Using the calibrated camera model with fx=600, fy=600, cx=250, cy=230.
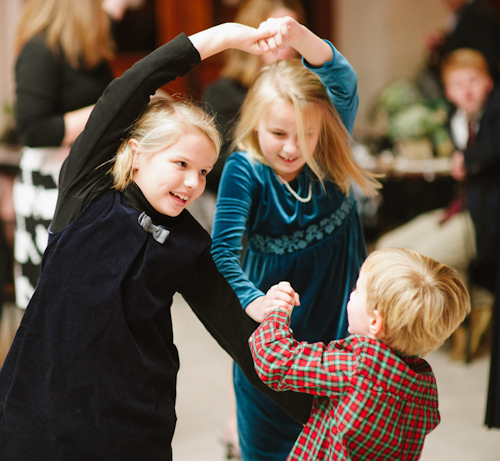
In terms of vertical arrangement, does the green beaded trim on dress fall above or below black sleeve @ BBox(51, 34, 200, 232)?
below

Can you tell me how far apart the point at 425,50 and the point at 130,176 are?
4.83 meters

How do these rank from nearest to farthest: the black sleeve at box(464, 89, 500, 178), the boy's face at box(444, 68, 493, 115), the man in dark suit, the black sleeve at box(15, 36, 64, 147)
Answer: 1. the black sleeve at box(15, 36, 64, 147)
2. the black sleeve at box(464, 89, 500, 178)
3. the boy's face at box(444, 68, 493, 115)
4. the man in dark suit

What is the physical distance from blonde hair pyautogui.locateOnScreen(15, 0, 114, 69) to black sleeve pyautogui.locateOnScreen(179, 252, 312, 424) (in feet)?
3.31

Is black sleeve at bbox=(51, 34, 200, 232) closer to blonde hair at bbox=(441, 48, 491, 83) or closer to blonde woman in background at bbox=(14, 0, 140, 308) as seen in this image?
blonde woman in background at bbox=(14, 0, 140, 308)

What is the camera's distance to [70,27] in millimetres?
1833

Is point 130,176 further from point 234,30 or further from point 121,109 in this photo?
point 234,30

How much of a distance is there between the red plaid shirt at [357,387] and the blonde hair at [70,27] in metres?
1.19

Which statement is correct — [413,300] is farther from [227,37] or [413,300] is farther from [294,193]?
[227,37]

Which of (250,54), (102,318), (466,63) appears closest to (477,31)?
(466,63)

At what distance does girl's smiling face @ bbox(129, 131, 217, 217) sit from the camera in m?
1.09

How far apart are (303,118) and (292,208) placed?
0.71ft

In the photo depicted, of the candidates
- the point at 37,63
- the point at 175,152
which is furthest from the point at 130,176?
the point at 37,63

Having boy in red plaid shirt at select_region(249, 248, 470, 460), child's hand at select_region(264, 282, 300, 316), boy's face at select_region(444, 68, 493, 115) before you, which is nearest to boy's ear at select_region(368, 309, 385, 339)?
boy in red plaid shirt at select_region(249, 248, 470, 460)

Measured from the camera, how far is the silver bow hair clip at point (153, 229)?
1088mm
